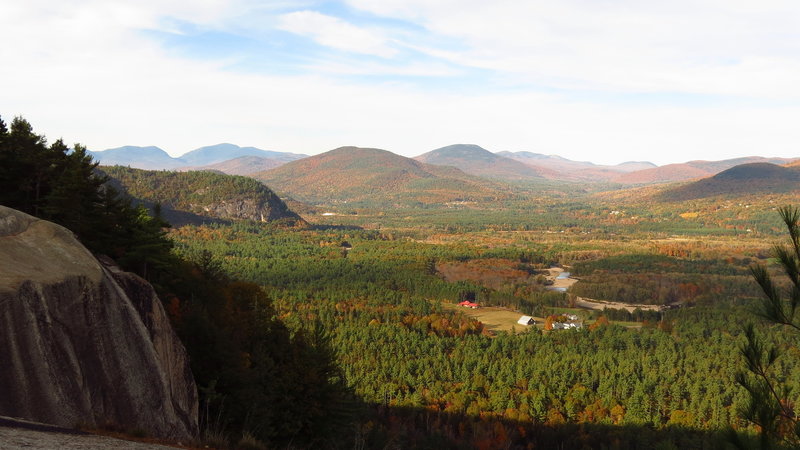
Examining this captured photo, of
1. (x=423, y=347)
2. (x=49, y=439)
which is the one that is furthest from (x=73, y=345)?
(x=423, y=347)

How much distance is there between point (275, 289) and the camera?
15012 centimetres

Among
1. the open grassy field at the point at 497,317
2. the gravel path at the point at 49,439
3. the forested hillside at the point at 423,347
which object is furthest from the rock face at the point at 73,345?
the open grassy field at the point at 497,317

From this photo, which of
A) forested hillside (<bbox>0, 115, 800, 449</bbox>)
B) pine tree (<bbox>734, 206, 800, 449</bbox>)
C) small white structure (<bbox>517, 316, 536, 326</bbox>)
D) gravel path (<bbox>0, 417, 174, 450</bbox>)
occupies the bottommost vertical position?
small white structure (<bbox>517, 316, 536, 326</bbox>)

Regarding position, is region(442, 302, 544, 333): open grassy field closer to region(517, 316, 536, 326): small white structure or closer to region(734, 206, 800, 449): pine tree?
region(517, 316, 536, 326): small white structure

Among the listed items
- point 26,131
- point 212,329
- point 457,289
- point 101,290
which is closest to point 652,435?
point 212,329

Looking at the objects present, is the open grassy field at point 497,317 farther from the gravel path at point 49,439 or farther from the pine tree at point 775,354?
the gravel path at point 49,439

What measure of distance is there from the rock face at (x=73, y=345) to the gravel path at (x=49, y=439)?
6.84 ft

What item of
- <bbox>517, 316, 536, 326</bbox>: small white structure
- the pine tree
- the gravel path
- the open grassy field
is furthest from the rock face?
<bbox>517, 316, 536, 326</bbox>: small white structure

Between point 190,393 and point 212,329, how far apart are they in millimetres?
6741

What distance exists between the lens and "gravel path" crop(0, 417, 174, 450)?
14.3 m

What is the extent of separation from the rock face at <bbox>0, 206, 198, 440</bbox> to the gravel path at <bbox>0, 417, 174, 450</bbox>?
2086 mm

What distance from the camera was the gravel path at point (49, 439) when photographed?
14.3 meters

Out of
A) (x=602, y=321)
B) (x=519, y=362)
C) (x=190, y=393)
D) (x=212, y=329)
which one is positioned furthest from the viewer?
(x=602, y=321)

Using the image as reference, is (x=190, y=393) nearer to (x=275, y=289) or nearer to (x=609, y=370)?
(x=609, y=370)
